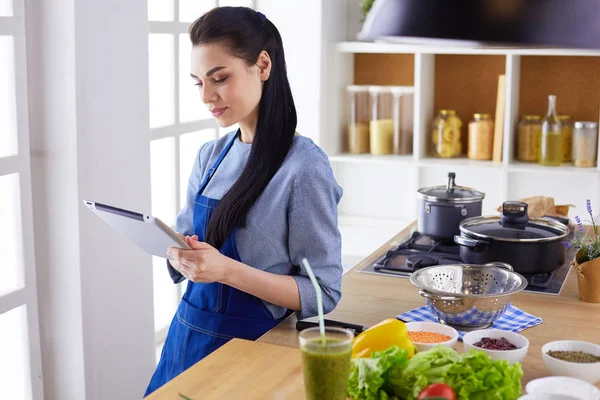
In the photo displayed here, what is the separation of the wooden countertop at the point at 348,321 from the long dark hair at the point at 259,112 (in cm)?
31

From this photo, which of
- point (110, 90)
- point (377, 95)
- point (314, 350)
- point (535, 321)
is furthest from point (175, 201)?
point (314, 350)

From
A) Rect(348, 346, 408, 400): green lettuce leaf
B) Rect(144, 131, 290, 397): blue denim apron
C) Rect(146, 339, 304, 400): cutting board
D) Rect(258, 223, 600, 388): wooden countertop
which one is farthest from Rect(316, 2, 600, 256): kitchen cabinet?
Rect(348, 346, 408, 400): green lettuce leaf

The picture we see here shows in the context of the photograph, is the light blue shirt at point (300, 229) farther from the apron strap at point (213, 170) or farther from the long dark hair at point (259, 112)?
the apron strap at point (213, 170)

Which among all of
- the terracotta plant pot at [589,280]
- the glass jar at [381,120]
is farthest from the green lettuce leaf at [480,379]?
the glass jar at [381,120]

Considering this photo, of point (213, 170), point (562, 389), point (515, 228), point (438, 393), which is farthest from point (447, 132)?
point (438, 393)

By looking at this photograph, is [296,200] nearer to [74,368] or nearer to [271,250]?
[271,250]

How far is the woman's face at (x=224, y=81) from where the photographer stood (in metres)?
2.02

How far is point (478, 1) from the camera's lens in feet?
3.00

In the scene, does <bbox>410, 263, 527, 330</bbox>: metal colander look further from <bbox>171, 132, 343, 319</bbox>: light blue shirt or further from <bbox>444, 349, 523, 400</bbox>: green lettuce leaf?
<bbox>444, 349, 523, 400</bbox>: green lettuce leaf

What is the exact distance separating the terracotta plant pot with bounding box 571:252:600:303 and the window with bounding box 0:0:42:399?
61.6 inches

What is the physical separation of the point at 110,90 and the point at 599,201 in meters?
2.42

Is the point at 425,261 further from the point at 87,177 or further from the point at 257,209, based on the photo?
the point at 87,177

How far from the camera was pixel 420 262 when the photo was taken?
248cm

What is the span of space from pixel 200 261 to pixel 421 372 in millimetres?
634
